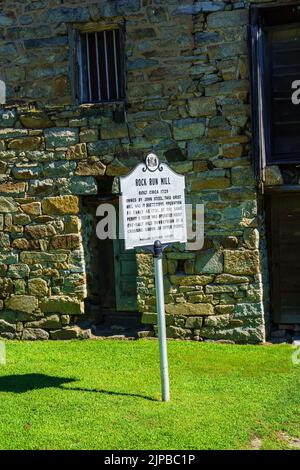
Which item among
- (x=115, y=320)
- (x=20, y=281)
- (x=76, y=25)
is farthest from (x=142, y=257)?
(x=76, y=25)

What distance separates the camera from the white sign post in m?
4.82

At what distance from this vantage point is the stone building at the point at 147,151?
701 cm

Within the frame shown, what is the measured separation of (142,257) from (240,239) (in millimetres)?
1276

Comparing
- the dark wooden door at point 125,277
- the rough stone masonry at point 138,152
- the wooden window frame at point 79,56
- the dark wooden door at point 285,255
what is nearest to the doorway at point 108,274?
the dark wooden door at point 125,277

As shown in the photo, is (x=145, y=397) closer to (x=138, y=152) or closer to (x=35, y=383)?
(x=35, y=383)

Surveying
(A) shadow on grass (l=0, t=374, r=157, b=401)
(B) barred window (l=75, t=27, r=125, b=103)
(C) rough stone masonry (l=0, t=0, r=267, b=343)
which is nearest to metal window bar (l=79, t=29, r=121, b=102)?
(B) barred window (l=75, t=27, r=125, b=103)

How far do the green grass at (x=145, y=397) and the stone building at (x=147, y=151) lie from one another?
2.38ft

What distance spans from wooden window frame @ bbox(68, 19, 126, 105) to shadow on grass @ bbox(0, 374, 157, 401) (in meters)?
3.58

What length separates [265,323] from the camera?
23.7 ft

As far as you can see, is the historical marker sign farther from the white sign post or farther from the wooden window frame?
the wooden window frame

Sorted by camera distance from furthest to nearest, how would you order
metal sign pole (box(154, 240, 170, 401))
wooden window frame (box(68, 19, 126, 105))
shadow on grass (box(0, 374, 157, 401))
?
1. wooden window frame (box(68, 19, 126, 105))
2. shadow on grass (box(0, 374, 157, 401))
3. metal sign pole (box(154, 240, 170, 401))

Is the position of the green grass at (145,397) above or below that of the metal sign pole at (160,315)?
below

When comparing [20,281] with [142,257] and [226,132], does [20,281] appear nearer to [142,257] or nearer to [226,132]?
[142,257]

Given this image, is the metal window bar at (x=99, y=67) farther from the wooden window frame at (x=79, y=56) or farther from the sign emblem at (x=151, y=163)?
the sign emblem at (x=151, y=163)
